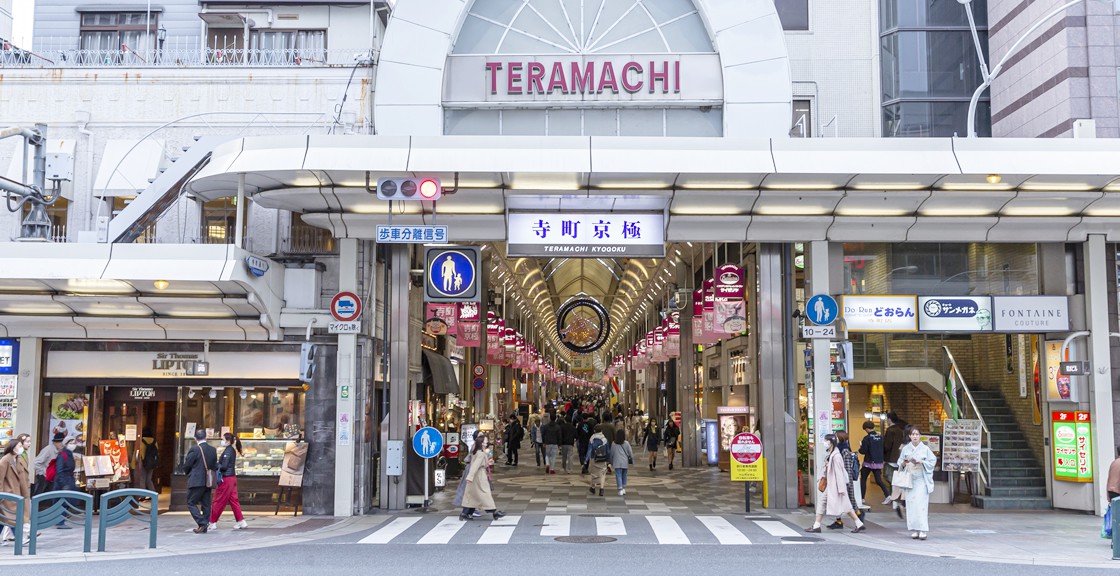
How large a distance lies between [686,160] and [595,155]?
59.3 inches

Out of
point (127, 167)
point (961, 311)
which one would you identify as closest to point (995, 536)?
point (961, 311)

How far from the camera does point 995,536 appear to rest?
14.9 meters

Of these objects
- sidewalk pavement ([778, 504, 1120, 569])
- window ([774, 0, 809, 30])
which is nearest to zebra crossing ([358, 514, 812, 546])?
sidewalk pavement ([778, 504, 1120, 569])

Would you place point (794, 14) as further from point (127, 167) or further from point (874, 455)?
point (127, 167)

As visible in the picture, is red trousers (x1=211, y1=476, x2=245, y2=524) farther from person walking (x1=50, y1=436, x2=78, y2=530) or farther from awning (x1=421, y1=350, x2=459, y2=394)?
awning (x1=421, y1=350, x2=459, y2=394)

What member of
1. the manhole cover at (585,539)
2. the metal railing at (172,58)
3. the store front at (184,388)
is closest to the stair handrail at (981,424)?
the manhole cover at (585,539)

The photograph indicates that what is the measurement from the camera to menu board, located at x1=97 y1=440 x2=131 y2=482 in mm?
18469

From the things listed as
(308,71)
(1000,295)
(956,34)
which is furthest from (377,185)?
(956,34)

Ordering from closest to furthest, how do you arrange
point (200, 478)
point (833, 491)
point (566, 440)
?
point (200, 478) < point (833, 491) < point (566, 440)

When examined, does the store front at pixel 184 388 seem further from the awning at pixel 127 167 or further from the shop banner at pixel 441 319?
the shop banner at pixel 441 319

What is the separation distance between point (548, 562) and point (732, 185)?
748cm

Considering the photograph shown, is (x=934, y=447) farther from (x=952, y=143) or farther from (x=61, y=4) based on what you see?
(x=61, y=4)

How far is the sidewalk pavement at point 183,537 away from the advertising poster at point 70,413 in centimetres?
245

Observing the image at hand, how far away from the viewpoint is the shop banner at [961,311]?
18812 millimetres
